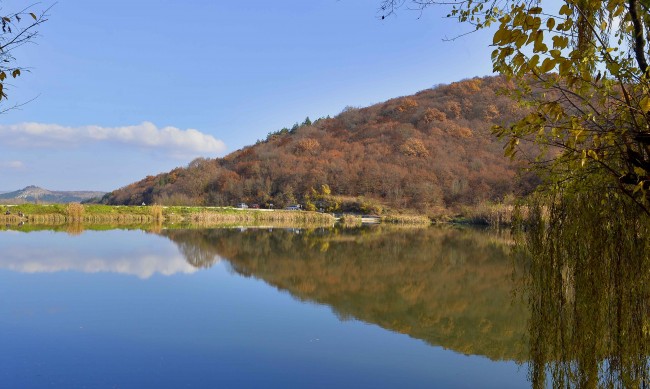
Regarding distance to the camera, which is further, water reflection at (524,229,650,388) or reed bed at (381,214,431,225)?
reed bed at (381,214,431,225)

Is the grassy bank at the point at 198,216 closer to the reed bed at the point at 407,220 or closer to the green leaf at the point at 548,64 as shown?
the reed bed at the point at 407,220

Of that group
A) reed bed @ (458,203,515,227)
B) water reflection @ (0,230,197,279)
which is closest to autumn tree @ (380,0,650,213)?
water reflection @ (0,230,197,279)

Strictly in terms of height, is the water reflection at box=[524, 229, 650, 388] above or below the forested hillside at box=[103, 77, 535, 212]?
below

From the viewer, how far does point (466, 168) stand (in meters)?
57.8

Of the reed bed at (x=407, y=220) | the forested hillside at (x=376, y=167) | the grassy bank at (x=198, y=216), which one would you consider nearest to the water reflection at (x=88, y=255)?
the grassy bank at (x=198, y=216)

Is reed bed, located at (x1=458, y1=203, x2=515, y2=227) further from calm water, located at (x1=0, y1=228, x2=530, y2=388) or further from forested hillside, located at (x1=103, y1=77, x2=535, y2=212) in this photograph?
calm water, located at (x1=0, y1=228, x2=530, y2=388)

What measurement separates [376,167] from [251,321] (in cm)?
5114

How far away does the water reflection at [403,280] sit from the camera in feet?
26.2

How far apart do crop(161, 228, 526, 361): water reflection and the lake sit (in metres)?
0.06

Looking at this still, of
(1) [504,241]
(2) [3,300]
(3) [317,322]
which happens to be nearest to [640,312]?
(3) [317,322]

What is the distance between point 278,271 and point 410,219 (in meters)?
29.4

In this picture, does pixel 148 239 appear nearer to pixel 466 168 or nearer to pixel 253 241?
pixel 253 241

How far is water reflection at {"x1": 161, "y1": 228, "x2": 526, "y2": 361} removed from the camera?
7977mm

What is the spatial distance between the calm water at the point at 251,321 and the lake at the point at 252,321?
0.03 meters
